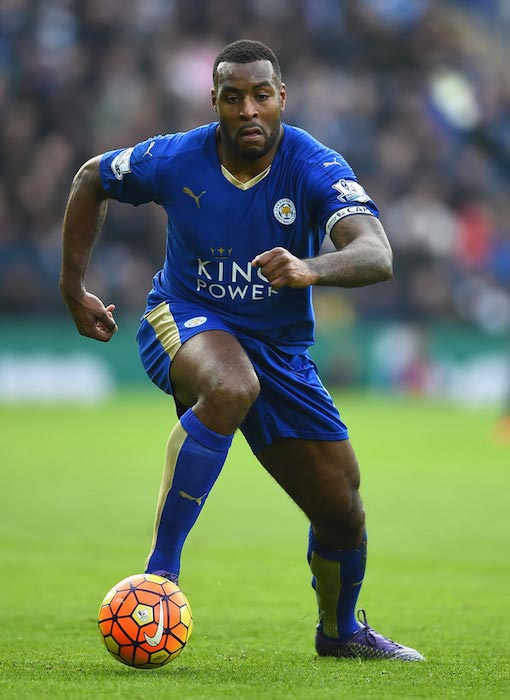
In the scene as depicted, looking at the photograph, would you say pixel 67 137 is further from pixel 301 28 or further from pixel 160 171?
pixel 160 171

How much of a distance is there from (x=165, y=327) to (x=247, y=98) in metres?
0.94

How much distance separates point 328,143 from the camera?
24.4 m

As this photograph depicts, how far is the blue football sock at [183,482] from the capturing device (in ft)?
15.2

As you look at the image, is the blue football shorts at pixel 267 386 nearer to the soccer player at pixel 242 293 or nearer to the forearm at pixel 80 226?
the soccer player at pixel 242 293

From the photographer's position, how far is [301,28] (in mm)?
26484

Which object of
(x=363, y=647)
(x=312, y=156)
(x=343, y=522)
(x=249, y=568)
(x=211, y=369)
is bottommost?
(x=249, y=568)

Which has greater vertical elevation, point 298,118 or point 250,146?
point 298,118

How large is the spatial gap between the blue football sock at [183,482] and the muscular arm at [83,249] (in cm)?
71

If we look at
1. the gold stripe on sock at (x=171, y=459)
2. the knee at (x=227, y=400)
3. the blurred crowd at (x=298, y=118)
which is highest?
the blurred crowd at (x=298, y=118)

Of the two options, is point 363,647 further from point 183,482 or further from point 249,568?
point 249,568

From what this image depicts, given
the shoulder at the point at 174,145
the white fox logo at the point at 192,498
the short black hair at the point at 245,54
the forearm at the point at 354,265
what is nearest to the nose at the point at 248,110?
the short black hair at the point at 245,54

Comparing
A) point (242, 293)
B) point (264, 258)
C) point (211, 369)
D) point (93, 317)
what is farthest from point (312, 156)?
point (93, 317)

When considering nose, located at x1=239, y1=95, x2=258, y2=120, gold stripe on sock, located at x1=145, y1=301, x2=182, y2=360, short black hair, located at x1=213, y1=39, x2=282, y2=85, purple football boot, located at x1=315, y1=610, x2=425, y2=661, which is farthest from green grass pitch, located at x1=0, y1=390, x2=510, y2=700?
short black hair, located at x1=213, y1=39, x2=282, y2=85

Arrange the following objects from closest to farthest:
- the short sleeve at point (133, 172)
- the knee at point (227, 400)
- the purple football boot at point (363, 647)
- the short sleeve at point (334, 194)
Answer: the knee at point (227, 400), the short sleeve at point (334, 194), the short sleeve at point (133, 172), the purple football boot at point (363, 647)
